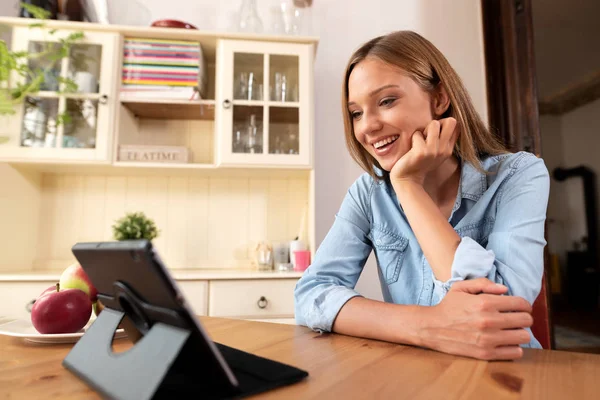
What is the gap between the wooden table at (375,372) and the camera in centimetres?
39

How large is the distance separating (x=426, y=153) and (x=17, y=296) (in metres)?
1.71

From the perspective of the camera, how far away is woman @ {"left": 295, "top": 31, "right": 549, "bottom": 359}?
61 centimetres

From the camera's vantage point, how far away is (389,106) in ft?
3.11

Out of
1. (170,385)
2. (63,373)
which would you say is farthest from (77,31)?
(170,385)

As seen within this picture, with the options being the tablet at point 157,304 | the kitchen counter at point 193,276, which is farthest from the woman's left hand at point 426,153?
the kitchen counter at point 193,276

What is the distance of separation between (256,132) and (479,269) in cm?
149

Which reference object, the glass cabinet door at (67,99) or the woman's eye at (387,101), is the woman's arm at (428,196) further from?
the glass cabinet door at (67,99)

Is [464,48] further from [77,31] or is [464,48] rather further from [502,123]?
[77,31]

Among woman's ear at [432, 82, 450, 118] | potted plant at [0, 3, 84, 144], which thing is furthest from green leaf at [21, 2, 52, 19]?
woman's ear at [432, 82, 450, 118]

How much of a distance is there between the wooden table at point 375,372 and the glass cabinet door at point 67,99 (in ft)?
4.66

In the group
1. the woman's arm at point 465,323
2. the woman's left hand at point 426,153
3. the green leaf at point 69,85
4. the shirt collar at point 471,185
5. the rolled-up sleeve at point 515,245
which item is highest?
the green leaf at point 69,85

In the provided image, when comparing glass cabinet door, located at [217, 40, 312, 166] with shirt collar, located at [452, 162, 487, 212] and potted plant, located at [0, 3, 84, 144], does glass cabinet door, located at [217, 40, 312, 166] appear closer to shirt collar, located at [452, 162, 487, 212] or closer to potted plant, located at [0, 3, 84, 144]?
potted plant, located at [0, 3, 84, 144]

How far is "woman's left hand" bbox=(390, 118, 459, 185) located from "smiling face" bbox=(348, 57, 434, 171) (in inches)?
1.9

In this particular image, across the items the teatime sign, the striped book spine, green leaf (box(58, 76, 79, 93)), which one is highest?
the striped book spine
